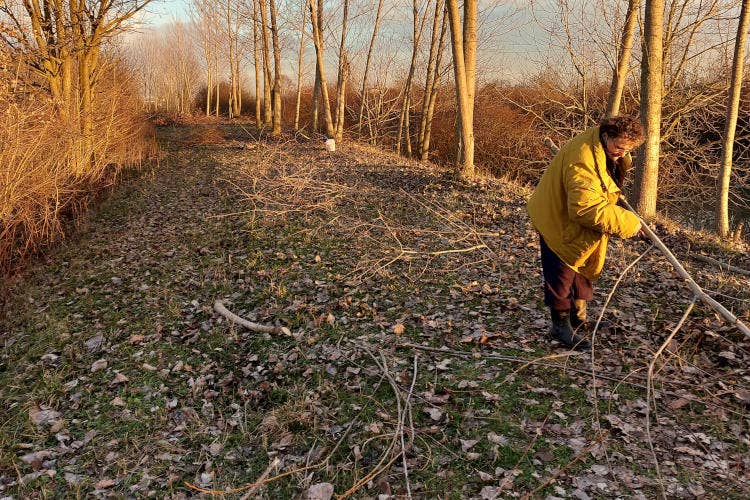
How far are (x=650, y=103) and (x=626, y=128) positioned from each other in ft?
16.4

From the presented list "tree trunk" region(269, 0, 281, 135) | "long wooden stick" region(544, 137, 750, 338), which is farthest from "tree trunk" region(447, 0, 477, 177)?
"tree trunk" region(269, 0, 281, 135)

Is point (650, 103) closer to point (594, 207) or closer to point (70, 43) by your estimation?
point (594, 207)

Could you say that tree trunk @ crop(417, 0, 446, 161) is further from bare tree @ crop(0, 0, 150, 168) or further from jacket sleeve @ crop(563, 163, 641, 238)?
jacket sleeve @ crop(563, 163, 641, 238)

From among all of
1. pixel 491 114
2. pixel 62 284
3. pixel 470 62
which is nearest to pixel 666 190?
pixel 470 62

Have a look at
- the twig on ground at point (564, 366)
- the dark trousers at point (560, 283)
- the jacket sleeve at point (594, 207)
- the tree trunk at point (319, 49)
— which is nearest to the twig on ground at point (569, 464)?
the twig on ground at point (564, 366)

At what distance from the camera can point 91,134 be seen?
37.9ft

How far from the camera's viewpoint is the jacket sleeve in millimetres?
3457

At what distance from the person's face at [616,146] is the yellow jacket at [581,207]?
58 mm

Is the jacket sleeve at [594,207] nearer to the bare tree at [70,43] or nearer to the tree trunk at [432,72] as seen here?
the bare tree at [70,43]

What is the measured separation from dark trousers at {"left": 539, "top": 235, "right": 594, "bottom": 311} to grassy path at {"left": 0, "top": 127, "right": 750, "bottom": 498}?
1.50 ft

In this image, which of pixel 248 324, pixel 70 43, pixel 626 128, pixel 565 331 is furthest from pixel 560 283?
pixel 70 43

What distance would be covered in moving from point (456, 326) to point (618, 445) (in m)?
1.93

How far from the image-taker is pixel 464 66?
982 centimetres

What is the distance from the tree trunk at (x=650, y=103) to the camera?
7152 millimetres
